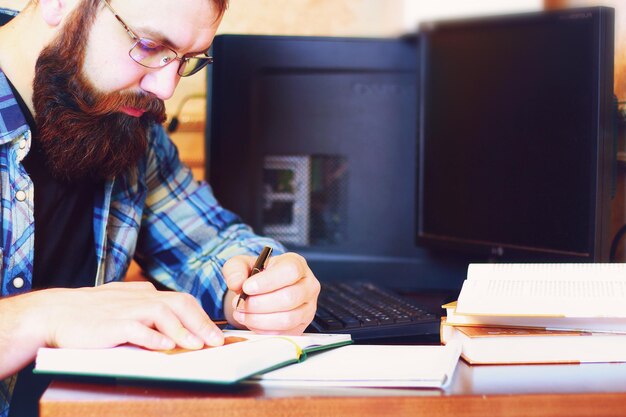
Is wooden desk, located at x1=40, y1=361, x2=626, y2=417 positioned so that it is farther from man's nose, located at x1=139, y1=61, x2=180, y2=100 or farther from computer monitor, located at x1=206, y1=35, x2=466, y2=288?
computer monitor, located at x1=206, y1=35, x2=466, y2=288

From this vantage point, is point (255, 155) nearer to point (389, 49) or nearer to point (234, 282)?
point (389, 49)

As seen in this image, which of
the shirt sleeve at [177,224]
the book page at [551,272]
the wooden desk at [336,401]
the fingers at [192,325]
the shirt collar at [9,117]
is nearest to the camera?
the wooden desk at [336,401]

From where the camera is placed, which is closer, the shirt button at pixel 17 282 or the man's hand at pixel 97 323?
the man's hand at pixel 97 323

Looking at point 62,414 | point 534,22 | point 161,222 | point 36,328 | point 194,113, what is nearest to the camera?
point 62,414

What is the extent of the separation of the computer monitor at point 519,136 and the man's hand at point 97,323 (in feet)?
1.83

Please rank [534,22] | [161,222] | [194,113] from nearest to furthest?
[534,22] < [161,222] < [194,113]

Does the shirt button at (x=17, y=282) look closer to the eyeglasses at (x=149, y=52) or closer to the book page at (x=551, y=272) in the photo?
the eyeglasses at (x=149, y=52)

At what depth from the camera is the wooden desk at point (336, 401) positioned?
0.60 m

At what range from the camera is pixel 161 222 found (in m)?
1.33

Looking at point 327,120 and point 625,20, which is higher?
point 625,20

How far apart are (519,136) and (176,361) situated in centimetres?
70

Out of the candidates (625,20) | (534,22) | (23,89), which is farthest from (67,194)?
(625,20)

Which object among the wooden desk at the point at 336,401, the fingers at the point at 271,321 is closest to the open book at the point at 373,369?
the wooden desk at the point at 336,401

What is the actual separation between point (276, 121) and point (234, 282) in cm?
55
